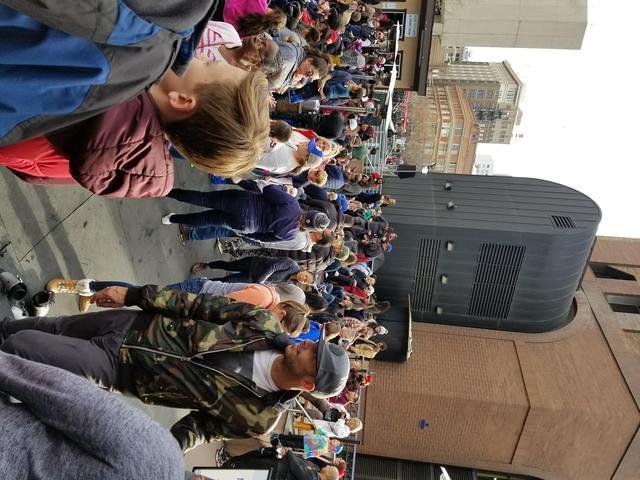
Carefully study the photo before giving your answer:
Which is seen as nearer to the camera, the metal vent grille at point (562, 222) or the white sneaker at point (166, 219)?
the white sneaker at point (166, 219)

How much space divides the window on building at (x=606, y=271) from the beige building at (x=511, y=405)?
3149mm

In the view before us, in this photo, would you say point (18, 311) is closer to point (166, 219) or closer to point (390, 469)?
point (166, 219)

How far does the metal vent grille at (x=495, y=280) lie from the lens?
13516 millimetres

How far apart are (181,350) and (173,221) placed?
3.51m

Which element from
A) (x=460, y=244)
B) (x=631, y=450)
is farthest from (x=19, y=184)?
(x=631, y=450)

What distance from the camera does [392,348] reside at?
12.8 meters

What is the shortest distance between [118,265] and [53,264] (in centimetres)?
99

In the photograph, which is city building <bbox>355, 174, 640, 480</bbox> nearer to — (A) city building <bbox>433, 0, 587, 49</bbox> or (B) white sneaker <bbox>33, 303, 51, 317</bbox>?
(A) city building <bbox>433, 0, 587, 49</bbox>

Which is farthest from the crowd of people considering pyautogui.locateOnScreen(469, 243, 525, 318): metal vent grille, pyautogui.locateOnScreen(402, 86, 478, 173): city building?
pyautogui.locateOnScreen(402, 86, 478, 173): city building

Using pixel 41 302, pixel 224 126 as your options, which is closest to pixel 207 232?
pixel 41 302

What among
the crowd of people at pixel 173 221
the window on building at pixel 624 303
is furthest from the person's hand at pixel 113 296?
the window on building at pixel 624 303

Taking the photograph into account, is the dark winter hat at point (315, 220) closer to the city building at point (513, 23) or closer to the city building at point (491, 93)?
the city building at point (513, 23)

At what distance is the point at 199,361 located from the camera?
10.6 ft

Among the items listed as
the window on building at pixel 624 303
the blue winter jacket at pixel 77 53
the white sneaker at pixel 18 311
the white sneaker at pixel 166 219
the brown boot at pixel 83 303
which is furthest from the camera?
the window on building at pixel 624 303
